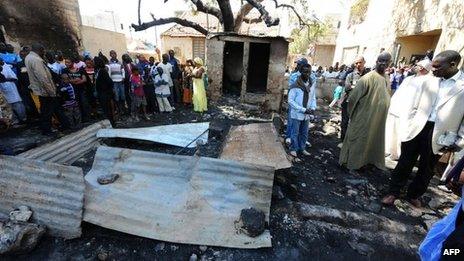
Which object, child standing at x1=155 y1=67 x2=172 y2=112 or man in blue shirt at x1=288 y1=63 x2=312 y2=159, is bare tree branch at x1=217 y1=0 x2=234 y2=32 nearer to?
child standing at x1=155 y1=67 x2=172 y2=112

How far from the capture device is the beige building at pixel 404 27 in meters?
6.27

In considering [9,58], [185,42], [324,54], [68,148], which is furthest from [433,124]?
[324,54]

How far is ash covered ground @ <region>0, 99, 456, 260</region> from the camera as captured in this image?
2.36 m

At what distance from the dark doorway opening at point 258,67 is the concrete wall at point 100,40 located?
8.87 m

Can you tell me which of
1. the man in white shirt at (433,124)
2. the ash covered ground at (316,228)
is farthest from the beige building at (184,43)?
the man in white shirt at (433,124)

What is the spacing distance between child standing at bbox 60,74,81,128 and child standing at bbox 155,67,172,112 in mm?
2102

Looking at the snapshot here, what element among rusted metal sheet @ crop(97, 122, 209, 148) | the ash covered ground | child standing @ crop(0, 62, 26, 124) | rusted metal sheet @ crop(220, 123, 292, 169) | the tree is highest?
the tree

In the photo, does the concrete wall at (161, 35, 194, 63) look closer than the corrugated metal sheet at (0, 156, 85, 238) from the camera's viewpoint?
No

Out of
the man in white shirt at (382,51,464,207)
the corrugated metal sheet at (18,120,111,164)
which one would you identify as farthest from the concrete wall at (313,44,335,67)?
the corrugated metal sheet at (18,120,111,164)

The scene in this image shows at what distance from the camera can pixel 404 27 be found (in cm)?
880

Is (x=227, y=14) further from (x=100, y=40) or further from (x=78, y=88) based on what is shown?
(x=100, y=40)

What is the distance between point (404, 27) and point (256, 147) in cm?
839

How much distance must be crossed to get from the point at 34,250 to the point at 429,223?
405 cm

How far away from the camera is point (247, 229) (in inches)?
94.2
